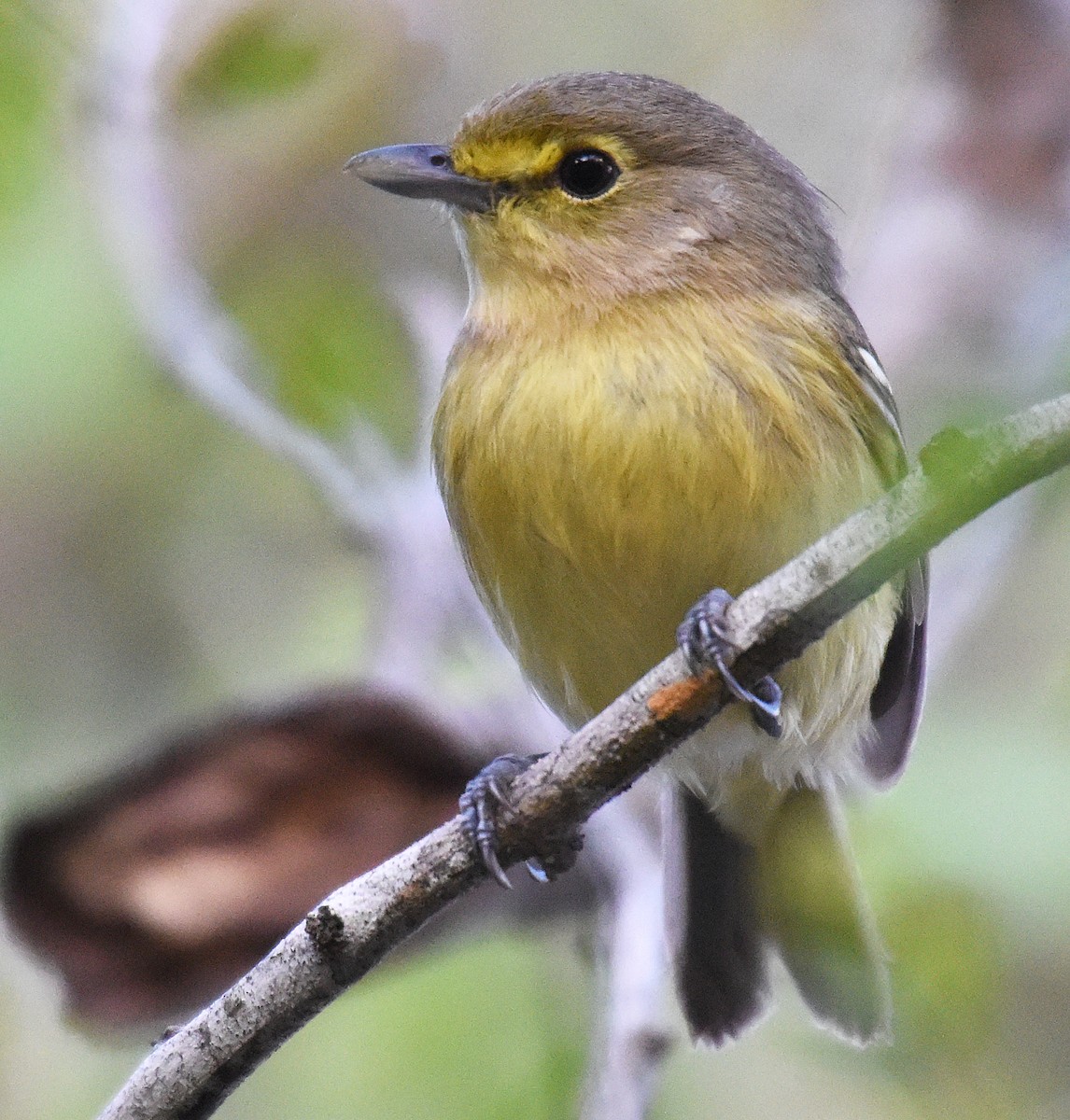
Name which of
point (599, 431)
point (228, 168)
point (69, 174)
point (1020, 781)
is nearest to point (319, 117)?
point (228, 168)

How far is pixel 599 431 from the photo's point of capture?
2717 mm

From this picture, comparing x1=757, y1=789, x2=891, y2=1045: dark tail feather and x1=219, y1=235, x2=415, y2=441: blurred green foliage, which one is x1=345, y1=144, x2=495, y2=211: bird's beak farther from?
x1=757, y1=789, x2=891, y2=1045: dark tail feather

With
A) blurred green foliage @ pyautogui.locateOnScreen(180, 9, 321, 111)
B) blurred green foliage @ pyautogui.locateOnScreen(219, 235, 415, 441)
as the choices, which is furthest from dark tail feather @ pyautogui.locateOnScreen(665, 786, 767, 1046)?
blurred green foliage @ pyautogui.locateOnScreen(180, 9, 321, 111)

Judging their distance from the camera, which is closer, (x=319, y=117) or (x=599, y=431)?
(x=599, y=431)

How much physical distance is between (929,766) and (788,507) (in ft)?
2.30

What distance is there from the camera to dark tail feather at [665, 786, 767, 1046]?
131 inches

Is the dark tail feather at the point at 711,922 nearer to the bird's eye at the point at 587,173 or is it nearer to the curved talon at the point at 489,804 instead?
the curved talon at the point at 489,804

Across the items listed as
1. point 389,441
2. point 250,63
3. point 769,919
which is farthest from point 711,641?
point 389,441

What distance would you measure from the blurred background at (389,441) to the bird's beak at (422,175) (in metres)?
0.21

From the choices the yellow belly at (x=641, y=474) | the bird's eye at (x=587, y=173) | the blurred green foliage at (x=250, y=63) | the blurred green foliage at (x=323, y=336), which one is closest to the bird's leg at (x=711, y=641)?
the yellow belly at (x=641, y=474)

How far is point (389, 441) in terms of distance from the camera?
4.08 m

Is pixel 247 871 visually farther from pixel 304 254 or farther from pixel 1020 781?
pixel 304 254

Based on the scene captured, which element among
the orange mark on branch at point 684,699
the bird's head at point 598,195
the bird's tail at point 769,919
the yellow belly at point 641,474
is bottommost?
the orange mark on branch at point 684,699

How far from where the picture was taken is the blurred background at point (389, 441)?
2.67 metres
